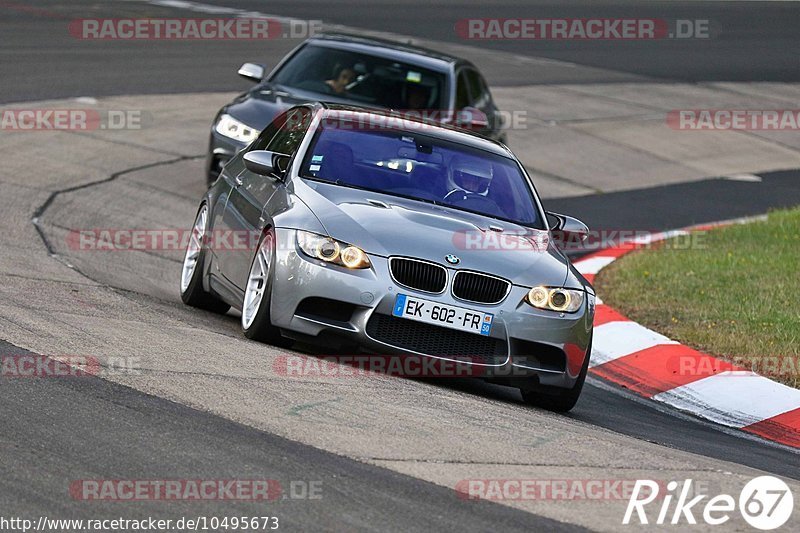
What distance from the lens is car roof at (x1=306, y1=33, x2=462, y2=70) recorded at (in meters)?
14.8

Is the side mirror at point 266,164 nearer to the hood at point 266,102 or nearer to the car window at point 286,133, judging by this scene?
the car window at point 286,133

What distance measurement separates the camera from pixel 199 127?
60.1ft

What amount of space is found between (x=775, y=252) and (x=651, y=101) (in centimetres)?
1208

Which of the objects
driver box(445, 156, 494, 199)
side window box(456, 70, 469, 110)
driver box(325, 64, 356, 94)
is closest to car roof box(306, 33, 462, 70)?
side window box(456, 70, 469, 110)

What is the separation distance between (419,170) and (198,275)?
169 centimetres

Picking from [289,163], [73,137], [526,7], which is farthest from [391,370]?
[526,7]

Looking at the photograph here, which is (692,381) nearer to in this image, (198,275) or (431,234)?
(431,234)

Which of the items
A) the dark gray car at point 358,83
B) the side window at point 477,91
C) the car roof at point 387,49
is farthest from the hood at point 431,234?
the side window at point 477,91

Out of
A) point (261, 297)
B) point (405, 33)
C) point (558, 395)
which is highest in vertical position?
point (261, 297)

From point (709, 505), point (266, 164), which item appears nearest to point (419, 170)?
point (266, 164)

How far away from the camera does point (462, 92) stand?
1520cm

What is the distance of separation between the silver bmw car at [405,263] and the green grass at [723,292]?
1.81m

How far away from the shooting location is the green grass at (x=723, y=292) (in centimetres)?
1027

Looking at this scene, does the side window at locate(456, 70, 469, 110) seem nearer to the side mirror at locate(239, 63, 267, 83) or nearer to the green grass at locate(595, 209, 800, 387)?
the side mirror at locate(239, 63, 267, 83)
